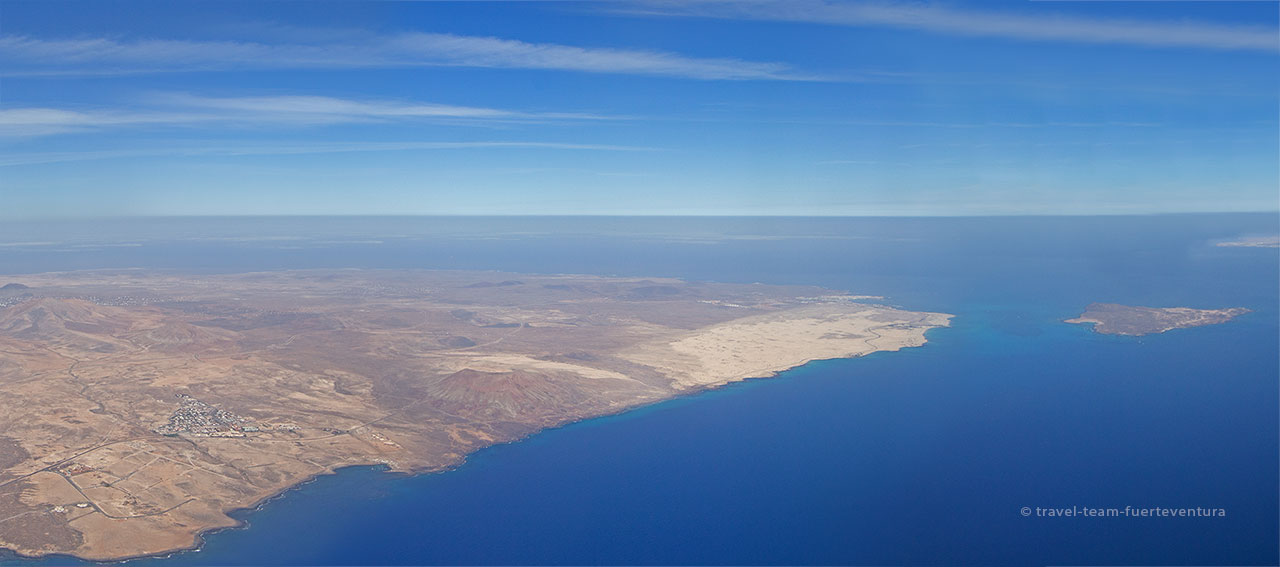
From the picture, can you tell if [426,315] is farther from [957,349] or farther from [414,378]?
[957,349]

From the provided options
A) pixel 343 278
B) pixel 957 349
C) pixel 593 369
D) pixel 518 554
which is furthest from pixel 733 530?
pixel 343 278

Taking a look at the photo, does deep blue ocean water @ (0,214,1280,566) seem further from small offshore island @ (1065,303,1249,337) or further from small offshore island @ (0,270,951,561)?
small offshore island @ (1065,303,1249,337)

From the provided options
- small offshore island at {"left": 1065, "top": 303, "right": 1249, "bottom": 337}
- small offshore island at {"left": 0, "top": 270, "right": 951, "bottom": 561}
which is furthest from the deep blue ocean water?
small offshore island at {"left": 1065, "top": 303, "right": 1249, "bottom": 337}

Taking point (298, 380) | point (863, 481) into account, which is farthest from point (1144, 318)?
point (298, 380)

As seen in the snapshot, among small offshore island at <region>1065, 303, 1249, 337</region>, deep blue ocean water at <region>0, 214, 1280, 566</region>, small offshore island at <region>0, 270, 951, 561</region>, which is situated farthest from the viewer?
small offshore island at <region>1065, 303, 1249, 337</region>

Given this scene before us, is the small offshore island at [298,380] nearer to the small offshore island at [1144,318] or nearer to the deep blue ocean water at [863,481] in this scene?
the deep blue ocean water at [863,481]

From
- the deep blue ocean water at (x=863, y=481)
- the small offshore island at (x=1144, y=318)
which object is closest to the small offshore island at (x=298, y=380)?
the deep blue ocean water at (x=863, y=481)
